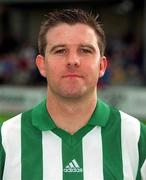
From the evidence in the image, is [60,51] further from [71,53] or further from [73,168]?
[73,168]

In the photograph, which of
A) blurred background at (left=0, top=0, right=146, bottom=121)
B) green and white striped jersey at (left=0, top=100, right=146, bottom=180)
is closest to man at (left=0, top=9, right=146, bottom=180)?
green and white striped jersey at (left=0, top=100, right=146, bottom=180)

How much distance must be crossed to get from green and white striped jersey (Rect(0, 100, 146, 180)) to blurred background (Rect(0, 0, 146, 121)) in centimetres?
918

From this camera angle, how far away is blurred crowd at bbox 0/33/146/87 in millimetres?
15234

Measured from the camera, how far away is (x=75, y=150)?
336 cm

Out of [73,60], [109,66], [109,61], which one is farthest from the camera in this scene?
[109,61]

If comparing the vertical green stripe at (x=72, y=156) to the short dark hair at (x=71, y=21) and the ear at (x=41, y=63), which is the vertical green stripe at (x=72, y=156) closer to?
the ear at (x=41, y=63)

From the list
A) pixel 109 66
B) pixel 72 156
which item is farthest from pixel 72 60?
pixel 109 66

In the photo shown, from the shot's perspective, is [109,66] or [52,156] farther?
[109,66]

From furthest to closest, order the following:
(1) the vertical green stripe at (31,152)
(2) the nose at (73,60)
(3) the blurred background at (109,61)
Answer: (3) the blurred background at (109,61)
(1) the vertical green stripe at (31,152)
(2) the nose at (73,60)

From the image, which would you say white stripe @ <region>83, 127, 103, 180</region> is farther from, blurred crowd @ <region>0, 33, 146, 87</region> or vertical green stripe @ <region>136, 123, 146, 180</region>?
blurred crowd @ <region>0, 33, 146, 87</region>

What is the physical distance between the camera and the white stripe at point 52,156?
3.33 meters

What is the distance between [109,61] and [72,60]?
12.8 meters

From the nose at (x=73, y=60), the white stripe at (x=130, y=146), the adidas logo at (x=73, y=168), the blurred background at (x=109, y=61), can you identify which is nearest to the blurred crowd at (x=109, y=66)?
the blurred background at (x=109, y=61)

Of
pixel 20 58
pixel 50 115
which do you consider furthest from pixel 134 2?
pixel 50 115
